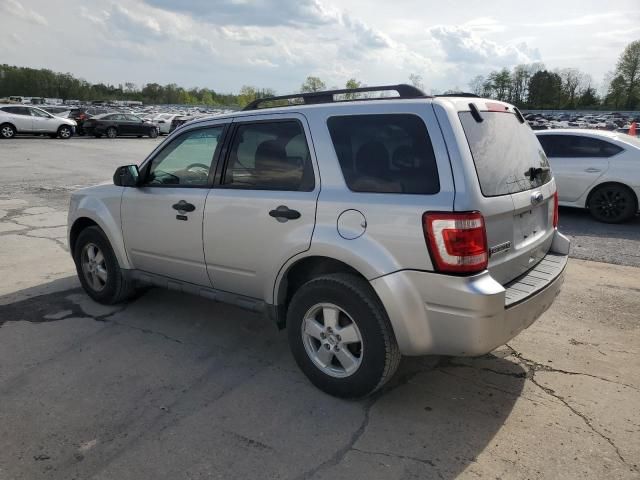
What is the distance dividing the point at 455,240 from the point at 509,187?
0.66 meters

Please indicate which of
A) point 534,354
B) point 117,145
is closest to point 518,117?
point 534,354

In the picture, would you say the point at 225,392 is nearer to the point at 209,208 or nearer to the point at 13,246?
the point at 209,208

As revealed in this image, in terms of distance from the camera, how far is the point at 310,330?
3.32 metres

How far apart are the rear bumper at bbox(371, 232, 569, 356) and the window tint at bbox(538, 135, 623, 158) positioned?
6879mm

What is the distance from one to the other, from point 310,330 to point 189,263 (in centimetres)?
128

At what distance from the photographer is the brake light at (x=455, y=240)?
2727 mm

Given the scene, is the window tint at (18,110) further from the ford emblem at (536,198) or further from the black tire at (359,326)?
the ford emblem at (536,198)

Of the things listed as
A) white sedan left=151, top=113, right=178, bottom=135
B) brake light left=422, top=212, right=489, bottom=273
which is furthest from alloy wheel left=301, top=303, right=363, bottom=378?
white sedan left=151, top=113, right=178, bottom=135

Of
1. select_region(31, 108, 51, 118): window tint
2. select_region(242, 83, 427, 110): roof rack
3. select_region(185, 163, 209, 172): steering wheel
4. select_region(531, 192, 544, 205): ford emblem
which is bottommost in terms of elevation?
select_region(531, 192, 544, 205): ford emblem

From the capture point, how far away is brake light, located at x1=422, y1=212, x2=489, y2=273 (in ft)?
8.95

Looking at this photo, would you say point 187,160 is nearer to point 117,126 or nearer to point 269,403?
point 269,403

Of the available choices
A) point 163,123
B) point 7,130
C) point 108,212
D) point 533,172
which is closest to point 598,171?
point 533,172

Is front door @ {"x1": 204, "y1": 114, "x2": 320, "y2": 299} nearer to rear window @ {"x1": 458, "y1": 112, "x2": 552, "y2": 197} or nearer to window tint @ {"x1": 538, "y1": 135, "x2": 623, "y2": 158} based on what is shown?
rear window @ {"x1": 458, "y1": 112, "x2": 552, "y2": 197}

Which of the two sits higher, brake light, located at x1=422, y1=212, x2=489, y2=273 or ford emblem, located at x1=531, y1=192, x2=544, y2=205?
ford emblem, located at x1=531, y1=192, x2=544, y2=205
